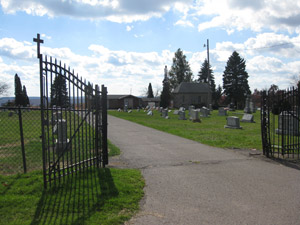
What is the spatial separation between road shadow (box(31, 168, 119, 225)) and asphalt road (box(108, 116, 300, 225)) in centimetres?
71

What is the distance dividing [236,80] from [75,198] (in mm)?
60357

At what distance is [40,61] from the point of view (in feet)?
15.0

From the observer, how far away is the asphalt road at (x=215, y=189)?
3773 millimetres

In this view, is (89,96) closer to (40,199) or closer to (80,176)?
(80,176)

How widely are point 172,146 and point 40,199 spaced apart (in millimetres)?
6124

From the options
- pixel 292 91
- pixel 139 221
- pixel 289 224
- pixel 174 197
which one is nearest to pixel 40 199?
pixel 139 221

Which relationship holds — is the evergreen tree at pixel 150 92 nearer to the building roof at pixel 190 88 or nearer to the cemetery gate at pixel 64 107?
the building roof at pixel 190 88

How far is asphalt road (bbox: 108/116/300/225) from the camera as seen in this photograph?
3.77m

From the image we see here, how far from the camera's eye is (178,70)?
236 feet

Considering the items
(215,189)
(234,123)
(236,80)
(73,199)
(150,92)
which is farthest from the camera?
(150,92)

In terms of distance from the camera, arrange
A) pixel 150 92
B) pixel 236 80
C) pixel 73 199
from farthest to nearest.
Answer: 1. pixel 150 92
2. pixel 236 80
3. pixel 73 199

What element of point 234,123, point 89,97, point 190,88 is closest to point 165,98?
point 190,88

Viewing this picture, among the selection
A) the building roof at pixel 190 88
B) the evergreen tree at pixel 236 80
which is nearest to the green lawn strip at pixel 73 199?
the evergreen tree at pixel 236 80

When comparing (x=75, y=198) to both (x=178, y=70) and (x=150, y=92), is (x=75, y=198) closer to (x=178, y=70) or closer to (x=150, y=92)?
(x=178, y=70)
